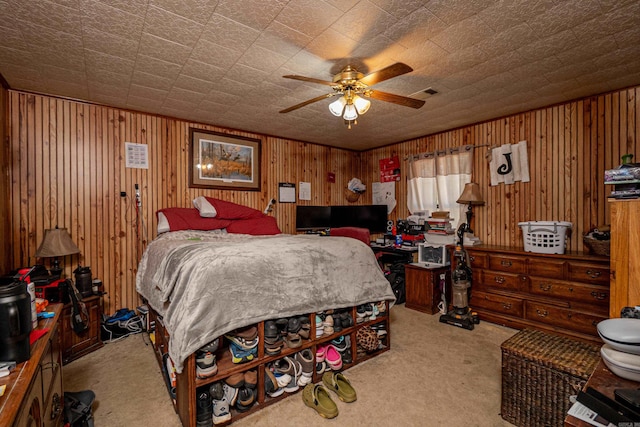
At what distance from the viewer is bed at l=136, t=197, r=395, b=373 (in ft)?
5.37

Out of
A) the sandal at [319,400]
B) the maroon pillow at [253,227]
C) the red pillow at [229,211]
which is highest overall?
the red pillow at [229,211]

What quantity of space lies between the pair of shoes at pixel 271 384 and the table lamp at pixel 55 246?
7.21 feet

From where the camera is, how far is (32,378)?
3.27ft

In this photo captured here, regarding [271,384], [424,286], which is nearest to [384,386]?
[271,384]

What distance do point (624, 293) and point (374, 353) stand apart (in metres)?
1.79

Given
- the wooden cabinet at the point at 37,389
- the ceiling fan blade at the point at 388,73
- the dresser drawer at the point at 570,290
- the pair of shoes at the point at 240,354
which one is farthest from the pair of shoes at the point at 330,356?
the dresser drawer at the point at 570,290

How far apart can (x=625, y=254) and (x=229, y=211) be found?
3620 millimetres

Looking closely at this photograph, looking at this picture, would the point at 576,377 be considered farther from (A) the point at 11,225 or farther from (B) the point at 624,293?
(A) the point at 11,225

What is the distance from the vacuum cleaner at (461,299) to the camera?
10.6 ft

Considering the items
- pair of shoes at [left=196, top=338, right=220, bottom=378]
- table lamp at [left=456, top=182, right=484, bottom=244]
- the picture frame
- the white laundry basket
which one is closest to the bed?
pair of shoes at [left=196, top=338, right=220, bottom=378]

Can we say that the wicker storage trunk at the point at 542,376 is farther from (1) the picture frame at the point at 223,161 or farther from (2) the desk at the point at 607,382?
(1) the picture frame at the point at 223,161

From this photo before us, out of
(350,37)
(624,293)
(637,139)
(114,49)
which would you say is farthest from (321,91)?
(637,139)

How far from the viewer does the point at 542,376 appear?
159 centimetres

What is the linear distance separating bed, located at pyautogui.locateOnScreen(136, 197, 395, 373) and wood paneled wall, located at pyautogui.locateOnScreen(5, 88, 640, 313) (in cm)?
91
